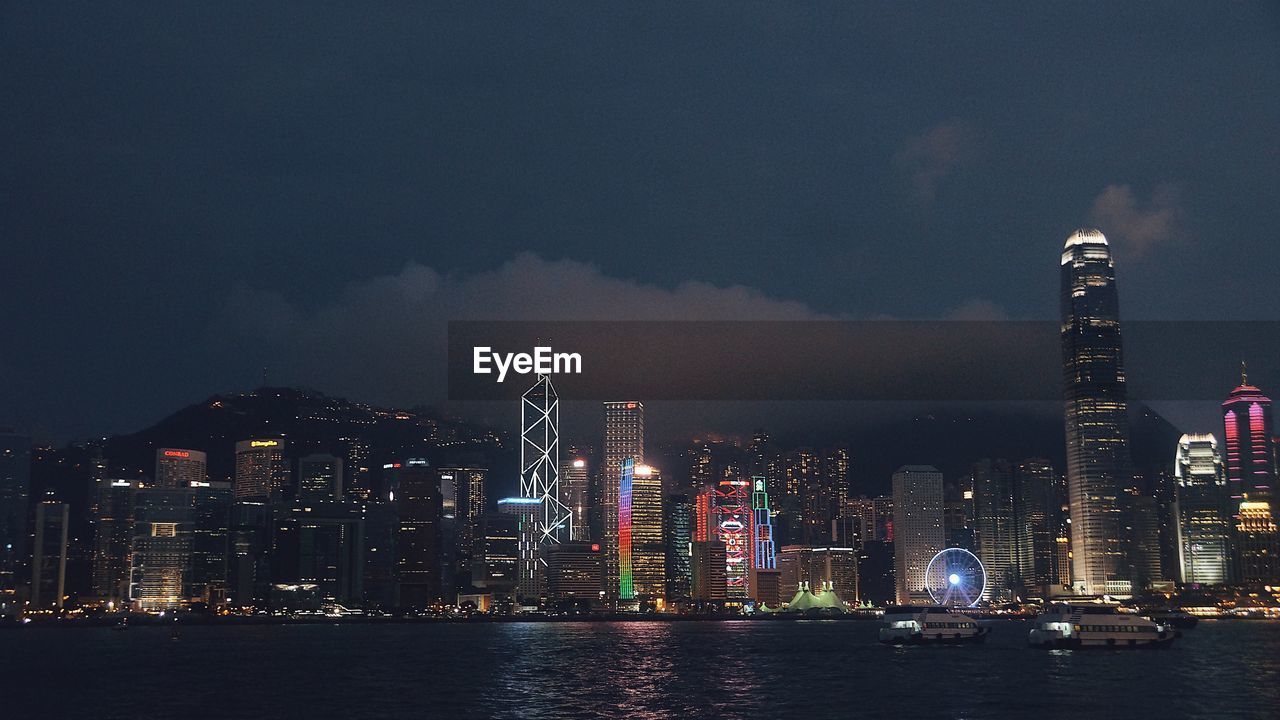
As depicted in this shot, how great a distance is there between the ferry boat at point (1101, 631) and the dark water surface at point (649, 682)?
1525mm

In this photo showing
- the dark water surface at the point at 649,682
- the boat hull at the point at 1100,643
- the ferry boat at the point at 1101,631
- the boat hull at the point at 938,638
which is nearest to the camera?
the dark water surface at the point at 649,682

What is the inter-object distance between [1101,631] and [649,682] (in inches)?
1743

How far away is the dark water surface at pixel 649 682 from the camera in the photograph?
60.9 m

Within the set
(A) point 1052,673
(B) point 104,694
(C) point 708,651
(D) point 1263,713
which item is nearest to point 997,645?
(C) point 708,651

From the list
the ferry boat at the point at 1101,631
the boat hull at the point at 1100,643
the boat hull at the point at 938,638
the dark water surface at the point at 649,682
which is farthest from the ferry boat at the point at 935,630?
the boat hull at the point at 1100,643

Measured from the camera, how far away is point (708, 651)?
115 metres

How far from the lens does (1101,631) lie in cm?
10375

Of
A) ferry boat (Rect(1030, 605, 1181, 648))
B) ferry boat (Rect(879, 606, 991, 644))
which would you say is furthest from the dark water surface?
ferry boat (Rect(879, 606, 991, 644))

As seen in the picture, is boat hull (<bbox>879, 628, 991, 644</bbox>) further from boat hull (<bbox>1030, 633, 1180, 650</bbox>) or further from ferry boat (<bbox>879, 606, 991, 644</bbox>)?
boat hull (<bbox>1030, 633, 1180, 650</bbox>)

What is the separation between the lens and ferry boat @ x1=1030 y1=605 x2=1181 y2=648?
104 metres

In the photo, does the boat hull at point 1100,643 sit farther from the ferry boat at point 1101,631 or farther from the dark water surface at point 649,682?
the dark water surface at point 649,682

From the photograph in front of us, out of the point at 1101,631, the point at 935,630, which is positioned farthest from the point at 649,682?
the point at 935,630

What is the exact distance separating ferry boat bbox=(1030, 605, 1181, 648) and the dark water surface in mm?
1525

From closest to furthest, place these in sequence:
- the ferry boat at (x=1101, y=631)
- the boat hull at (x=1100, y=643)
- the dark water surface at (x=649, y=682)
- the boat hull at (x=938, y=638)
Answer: the dark water surface at (x=649, y=682), the boat hull at (x=1100, y=643), the ferry boat at (x=1101, y=631), the boat hull at (x=938, y=638)
